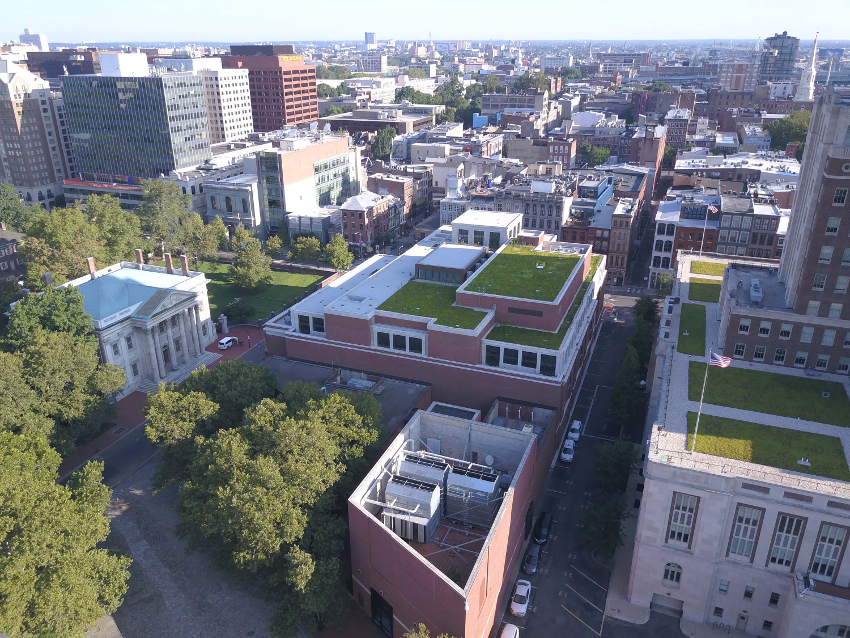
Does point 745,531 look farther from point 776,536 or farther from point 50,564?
point 50,564

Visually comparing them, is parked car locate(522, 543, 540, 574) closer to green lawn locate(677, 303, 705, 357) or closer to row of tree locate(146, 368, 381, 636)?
row of tree locate(146, 368, 381, 636)

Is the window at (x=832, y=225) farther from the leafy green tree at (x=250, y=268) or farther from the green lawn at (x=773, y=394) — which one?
the leafy green tree at (x=250, y=268)

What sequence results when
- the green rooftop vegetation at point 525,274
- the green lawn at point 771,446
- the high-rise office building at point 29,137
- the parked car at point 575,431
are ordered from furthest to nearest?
1. the high-rise office building at point 29,137
2. the green rooftop vegetation at point 525,274
3. the parked car at point 575,431
4. the green lawn at point 771,446

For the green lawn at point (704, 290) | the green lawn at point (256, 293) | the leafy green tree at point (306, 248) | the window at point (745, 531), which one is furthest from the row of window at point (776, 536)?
the leafy green tree at point (306, 248)

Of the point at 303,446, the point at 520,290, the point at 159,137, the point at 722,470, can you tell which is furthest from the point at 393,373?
the point at 159,137

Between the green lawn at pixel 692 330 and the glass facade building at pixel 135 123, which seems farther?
the glass facade building at pixel 135 123

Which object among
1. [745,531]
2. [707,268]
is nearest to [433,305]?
[707,268]
